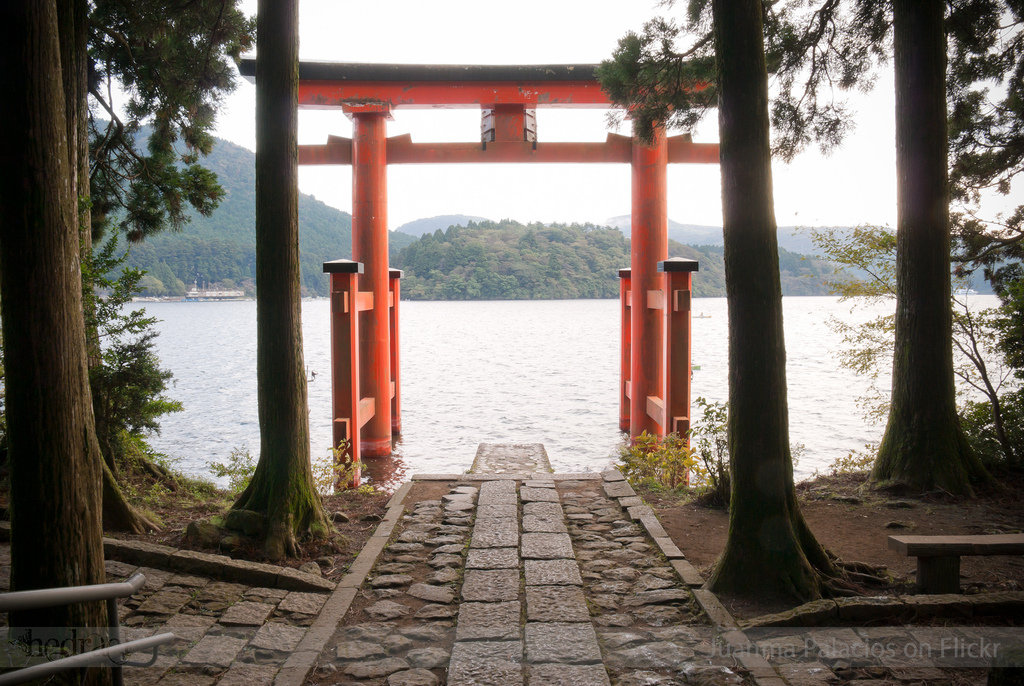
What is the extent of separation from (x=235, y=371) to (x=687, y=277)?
26198 millimetres

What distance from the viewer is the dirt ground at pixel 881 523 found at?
12.4 ft

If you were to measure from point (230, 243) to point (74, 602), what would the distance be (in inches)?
2309

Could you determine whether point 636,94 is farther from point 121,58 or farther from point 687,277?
point 121,58

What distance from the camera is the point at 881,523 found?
4.68 meters

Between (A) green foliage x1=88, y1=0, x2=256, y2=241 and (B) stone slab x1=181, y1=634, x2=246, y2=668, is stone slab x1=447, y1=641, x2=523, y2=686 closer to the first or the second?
(B) stone slab x1=181, y1=634, x2=246, y2=668

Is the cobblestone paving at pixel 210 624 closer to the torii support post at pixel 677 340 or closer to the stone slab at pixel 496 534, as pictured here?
the stone slab at pixel 496 534

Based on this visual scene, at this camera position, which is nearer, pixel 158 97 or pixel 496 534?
pixel 496 534

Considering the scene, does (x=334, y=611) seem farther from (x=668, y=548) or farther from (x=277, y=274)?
(x=277, y=274)

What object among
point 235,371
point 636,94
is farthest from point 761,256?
point 235,371

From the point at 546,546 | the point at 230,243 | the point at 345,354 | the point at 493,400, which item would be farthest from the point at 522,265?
the point at 546,546

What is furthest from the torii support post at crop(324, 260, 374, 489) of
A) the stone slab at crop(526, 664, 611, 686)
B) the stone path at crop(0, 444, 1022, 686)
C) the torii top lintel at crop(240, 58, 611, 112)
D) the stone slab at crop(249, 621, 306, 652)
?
the stone slab at crop(526, 664, 611, 686)

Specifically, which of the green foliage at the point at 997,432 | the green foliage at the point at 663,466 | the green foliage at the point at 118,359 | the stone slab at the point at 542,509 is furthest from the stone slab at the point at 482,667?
the green foliage at the point at 997,432

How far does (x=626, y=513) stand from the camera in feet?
16.7

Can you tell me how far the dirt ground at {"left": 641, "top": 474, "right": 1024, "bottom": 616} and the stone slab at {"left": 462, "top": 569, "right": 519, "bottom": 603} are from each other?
1.13m
